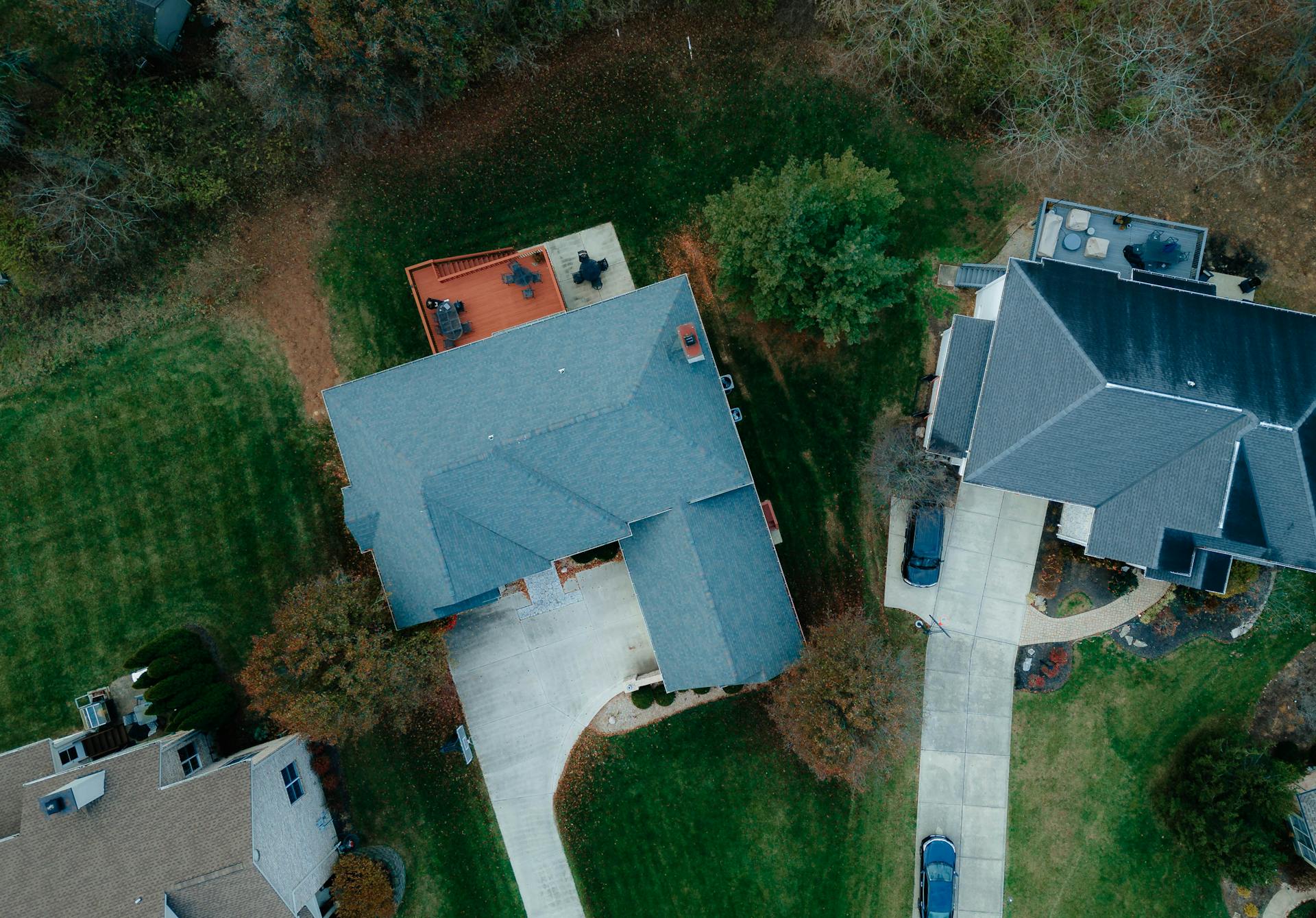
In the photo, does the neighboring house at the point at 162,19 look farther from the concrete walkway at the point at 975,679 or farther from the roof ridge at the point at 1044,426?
the concrete walkway at the point at 975,679

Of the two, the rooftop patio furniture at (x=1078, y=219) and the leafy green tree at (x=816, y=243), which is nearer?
the leafy green tree at (x=816, y=243)

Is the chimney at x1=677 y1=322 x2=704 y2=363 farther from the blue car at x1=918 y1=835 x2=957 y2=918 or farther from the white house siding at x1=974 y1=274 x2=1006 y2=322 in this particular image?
the blue car at x1=918 y1=835 x2=957 y2=918

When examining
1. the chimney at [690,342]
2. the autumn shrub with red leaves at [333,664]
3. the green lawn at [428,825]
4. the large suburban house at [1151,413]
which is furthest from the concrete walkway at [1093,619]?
the autumn shrub with red leaves at [333,664]

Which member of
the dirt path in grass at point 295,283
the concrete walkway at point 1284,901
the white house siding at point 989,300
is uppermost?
the dirt path in grass at point 295,283

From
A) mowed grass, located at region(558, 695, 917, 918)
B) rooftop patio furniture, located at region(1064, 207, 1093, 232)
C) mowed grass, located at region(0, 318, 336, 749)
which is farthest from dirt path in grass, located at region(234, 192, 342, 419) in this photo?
rooftop patio furniture, located at region(1064, 207, 1093, 232)

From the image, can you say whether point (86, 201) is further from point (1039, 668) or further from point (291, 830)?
point (1039, 668)

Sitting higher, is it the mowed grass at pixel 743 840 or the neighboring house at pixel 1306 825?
the mowed grass at pixel 743 840

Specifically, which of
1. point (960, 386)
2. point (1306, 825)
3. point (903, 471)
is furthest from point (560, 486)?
point (1306, 825)
